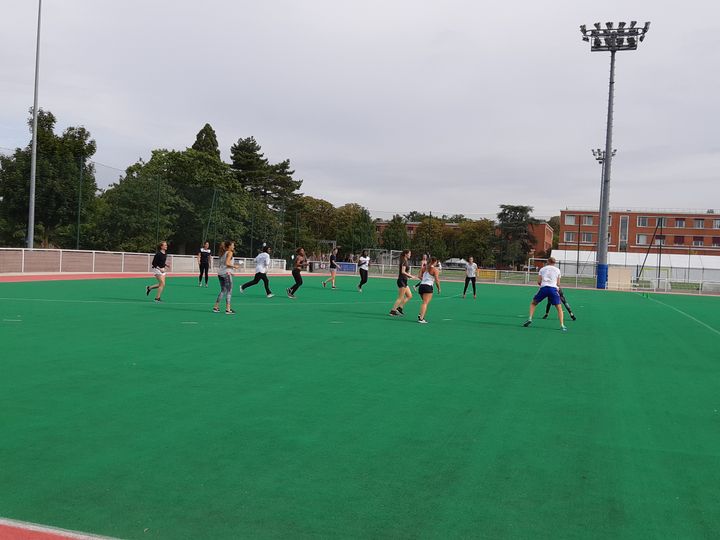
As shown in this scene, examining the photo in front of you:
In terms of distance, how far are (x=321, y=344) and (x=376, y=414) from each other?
472 centimetres

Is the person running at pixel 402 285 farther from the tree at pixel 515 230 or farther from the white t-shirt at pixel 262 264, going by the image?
the tree at pixel 515 230

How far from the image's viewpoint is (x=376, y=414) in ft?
20.3

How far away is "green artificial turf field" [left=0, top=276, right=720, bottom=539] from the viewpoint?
3.83 m

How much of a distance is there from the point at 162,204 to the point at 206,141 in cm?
3402

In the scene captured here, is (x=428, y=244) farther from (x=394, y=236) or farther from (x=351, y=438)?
(x=351, y=438)

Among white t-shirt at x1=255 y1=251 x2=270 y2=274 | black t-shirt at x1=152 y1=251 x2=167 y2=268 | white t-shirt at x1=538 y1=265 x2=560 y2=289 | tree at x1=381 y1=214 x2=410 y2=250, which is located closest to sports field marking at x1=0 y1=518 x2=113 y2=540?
white t-shirt at x1=538 y1=265 x2=560 y2=289

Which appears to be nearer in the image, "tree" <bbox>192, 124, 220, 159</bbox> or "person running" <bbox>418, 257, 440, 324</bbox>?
"person running" <bbox>418, 257, 440, 324</bbox>

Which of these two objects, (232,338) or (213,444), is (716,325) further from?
(213,444)

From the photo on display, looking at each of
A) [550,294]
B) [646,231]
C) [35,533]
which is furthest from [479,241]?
[35,533]

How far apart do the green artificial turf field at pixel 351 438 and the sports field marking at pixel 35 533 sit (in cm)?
9

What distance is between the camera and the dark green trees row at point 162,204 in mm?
37562

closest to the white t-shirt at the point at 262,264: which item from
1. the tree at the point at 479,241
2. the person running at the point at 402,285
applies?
the person running at the point at 402,285

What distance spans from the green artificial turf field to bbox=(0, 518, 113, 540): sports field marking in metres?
0.09

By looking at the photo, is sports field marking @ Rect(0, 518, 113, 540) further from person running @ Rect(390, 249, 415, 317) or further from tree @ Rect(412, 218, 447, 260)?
tree @ Rect(412, 218, 447, 260)
